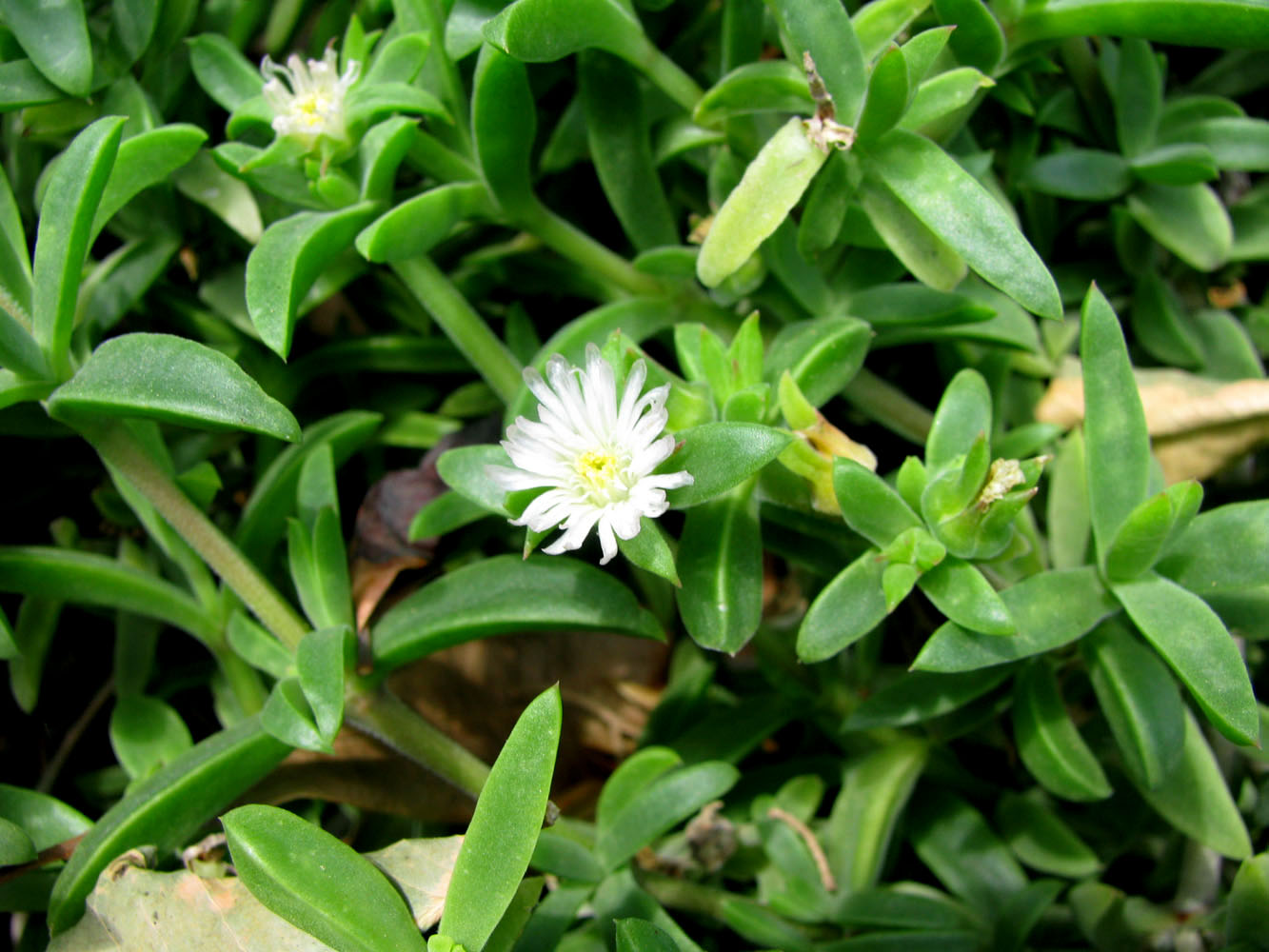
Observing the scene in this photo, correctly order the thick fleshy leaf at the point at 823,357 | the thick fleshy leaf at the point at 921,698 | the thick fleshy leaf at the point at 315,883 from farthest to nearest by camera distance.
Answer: the thick fleshy leaf at the point at 921,698 < the thick fleshy leaf at the point at 823,357 < the thick fleshy leaf at the point at 315,883

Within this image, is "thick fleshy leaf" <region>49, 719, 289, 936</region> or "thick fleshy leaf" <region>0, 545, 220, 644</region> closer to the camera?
"thick fleshy leaf" <region>49, 719, 289, 936</region>

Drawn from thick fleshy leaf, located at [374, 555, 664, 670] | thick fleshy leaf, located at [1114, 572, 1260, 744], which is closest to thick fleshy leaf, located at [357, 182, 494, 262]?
thick fleshy leaf, located at [374, 555, 664, 670]

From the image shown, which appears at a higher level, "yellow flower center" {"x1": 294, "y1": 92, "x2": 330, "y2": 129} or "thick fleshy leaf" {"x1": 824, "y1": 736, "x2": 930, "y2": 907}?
"yellow flower center" {"x1": 294, "y1": 92, "x2": 330, "y2": 129}

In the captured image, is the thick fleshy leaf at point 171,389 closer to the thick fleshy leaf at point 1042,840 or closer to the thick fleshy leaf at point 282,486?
the thick fleshy leaf at point 282,486

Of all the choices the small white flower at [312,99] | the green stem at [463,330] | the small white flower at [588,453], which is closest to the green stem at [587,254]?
the green stem at [463,330]

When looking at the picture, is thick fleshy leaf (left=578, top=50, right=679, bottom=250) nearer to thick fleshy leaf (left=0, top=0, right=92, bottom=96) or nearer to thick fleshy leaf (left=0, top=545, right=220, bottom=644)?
thick fleshy leaf (left=0, top=0, right=92, bottom=96)

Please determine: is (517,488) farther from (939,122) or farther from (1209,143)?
(1209,143)

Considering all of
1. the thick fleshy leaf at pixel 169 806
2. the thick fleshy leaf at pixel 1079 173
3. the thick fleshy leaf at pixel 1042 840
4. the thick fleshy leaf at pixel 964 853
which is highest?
the thick fleshy leaf at pixel 1079 173
